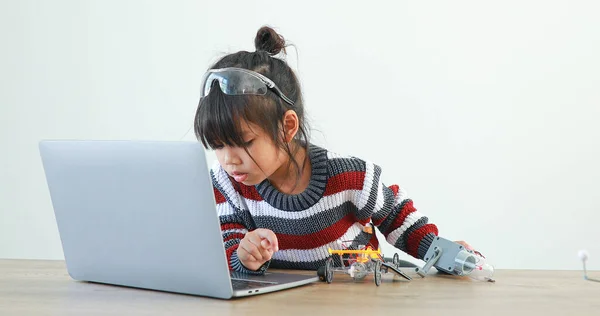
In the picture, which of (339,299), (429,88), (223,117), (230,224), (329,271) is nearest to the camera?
(339,299)

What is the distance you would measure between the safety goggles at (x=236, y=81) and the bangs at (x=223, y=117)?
11 mm

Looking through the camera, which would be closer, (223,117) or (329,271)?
(329,271)

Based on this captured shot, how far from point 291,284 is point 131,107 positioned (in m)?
2.10

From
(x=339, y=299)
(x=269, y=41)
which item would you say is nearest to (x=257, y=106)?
(x=269, y=41)

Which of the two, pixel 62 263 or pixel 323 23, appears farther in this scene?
pixel 323 23

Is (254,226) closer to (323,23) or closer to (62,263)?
(62,263)

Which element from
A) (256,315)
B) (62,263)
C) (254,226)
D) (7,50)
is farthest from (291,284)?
(7,50)

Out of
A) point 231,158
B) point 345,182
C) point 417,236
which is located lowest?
point 417,236

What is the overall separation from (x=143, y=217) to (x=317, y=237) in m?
0.55

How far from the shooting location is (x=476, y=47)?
300 cm

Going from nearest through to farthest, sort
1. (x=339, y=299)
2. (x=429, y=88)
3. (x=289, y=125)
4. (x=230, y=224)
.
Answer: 1. (x=339, y=299)
2. (x=289, y=125)
3. (x=230, y=224)
4. (x=429, y=88)

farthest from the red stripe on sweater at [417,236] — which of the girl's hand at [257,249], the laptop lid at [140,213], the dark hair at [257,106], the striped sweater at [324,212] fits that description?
the laptop lid at [140,213]

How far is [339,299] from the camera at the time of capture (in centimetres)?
106

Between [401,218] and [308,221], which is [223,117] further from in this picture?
[401,218]
